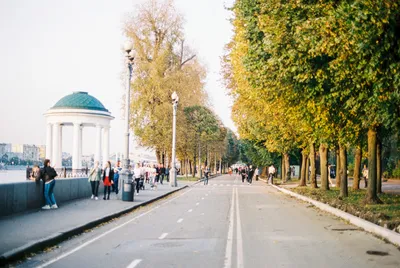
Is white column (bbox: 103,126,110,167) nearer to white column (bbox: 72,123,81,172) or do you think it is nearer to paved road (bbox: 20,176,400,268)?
white column (bbox: 72,123,81,172)

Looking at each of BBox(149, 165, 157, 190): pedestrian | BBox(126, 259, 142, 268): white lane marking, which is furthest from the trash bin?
BBox(126, 259, 142, 268): white lane marking

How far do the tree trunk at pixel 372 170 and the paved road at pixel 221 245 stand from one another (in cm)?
530

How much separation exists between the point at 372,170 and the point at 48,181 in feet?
43.5

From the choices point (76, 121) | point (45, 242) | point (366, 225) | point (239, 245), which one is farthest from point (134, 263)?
point (76, 121)

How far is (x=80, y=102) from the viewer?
6644 cm

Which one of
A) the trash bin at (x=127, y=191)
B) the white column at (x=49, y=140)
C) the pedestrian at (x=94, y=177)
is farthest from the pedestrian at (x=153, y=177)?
the white column at (x=49, y=140)

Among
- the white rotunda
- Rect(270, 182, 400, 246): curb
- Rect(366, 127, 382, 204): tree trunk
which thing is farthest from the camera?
the white rotunda

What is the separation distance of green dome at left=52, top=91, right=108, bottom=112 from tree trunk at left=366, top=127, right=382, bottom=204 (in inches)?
1823

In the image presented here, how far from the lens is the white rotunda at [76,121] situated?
6581 cm

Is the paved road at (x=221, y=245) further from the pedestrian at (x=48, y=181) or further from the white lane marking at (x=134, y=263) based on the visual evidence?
the pedestrian at (x=48, y=181)

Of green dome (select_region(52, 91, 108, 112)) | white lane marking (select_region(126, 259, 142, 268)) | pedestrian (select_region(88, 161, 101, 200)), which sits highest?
green dome (select_region(52, 91, 108, 112))

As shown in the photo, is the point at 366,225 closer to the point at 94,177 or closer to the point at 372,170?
the point at 372,170

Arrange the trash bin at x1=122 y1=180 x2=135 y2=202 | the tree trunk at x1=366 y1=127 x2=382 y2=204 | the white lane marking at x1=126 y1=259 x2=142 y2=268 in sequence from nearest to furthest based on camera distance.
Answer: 1. the white lane marking at x1=126 y1=259 x2=142 y2=268
2. the tree trunk at x1=366 y1=127 x2=382 y2=204
3. the trash bin at x1=122 y1=180 x2=135 y2=202

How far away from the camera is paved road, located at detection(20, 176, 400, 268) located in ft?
34.2
